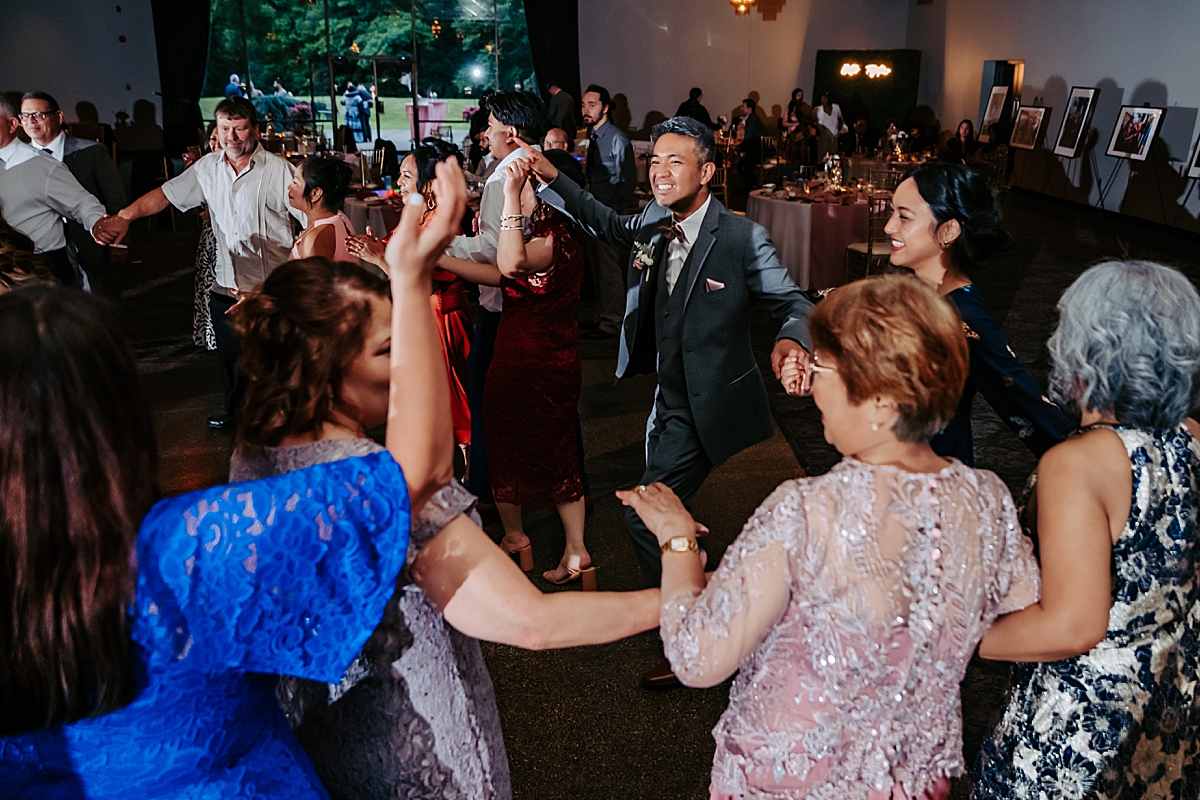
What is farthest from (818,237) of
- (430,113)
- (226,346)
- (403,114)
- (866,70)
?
(866,70)

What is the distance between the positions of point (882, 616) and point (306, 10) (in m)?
16.8

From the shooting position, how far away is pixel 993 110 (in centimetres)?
1495

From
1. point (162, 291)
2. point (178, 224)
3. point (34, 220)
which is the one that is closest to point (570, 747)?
point (34, 220)

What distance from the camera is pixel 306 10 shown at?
15.6 metres

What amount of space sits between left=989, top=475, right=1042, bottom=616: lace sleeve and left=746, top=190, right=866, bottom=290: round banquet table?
6.76 m

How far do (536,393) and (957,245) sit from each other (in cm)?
152

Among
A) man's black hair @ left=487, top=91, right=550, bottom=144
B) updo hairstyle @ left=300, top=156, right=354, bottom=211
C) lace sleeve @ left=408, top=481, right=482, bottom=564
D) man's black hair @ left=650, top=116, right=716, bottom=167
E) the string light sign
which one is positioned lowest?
lace sleeve @ left=408, top=481, right=482, bottom=564

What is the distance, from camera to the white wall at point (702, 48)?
15984 mm

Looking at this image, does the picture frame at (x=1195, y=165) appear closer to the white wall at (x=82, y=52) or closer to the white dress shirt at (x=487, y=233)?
the white dress shirt at (x=487, y=233)

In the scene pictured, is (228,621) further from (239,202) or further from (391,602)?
(239,202)

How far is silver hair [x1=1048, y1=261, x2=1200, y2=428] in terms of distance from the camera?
1.40m

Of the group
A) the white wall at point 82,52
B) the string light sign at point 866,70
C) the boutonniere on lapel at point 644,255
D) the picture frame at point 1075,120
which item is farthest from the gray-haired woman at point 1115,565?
the string light sign at point 866,70

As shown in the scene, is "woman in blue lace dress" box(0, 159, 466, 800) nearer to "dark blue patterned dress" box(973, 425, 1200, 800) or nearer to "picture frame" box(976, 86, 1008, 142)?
"dark blue patterned dress" box(973, 425, 1200, 800)

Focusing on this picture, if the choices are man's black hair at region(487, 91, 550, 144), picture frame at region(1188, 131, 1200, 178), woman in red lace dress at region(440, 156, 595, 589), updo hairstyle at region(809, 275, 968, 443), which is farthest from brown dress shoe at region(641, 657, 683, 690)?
picture frame at region(1188, 131, 1200, 178)
